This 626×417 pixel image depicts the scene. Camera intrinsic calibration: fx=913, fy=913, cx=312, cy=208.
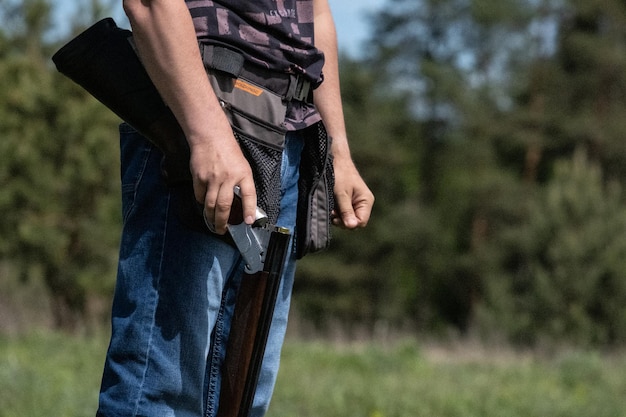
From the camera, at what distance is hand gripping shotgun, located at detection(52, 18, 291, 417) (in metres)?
1.63

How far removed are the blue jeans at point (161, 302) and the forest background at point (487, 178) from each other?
27.9 m

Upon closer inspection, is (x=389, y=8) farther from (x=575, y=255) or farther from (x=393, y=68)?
(x=575, y=255)

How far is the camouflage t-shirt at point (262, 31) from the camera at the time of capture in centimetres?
168

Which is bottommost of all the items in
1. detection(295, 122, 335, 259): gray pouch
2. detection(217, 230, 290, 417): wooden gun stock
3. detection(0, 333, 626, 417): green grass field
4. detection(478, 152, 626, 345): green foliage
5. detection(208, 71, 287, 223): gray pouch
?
detection(478, 152, 626, 345): green foliage

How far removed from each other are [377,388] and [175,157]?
4.68m

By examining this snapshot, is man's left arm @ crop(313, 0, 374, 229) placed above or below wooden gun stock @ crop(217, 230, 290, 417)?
above

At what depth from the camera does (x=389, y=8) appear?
33594mm

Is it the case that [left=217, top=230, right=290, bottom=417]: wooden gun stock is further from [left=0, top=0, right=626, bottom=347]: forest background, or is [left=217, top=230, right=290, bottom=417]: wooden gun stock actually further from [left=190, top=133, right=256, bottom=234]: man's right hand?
[left=0, top=0, right=626, bottom=347]: forest background

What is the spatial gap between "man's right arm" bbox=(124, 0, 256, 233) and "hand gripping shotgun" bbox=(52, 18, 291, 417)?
53 mm

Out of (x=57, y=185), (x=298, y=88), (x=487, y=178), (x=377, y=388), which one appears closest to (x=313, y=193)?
(x=298, y=88)

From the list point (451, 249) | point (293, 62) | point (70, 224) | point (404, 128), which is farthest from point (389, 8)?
point (293, 62)

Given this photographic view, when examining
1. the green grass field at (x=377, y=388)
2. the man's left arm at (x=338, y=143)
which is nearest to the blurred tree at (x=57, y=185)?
the green grass field at (x=377, y=388)

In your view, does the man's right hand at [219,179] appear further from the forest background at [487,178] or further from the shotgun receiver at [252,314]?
the forest background at [487,178]

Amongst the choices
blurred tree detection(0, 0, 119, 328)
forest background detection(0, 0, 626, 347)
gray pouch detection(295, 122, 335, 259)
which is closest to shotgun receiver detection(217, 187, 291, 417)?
gray pouch detection(295, 122, 335, 259)
